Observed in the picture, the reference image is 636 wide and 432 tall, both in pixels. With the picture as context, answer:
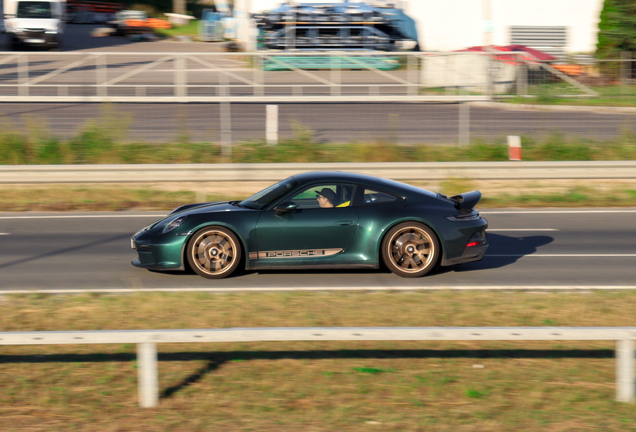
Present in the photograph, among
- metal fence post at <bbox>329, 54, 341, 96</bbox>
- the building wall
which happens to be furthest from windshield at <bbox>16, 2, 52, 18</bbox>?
metal fence post at <bbox>329, 54, 341, 96</bbox>

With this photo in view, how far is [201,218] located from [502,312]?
3567mm

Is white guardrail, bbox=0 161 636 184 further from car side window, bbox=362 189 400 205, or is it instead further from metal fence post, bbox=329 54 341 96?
metal fence post, bbox=329 54 341 96

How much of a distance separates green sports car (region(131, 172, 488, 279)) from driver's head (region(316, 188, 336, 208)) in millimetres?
12

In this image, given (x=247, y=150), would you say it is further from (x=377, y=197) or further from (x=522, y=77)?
(x=522, y=77)

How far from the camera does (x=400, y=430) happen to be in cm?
443

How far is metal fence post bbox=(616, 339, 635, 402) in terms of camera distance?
4715 millimetres

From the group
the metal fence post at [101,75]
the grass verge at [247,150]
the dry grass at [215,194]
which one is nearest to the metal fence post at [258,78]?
the metal fence post at [101,75]

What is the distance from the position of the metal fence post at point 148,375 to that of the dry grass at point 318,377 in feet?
0.23

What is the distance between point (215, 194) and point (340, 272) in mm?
6380

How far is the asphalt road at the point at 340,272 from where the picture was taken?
8375mm

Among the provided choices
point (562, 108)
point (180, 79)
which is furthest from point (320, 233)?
point (562, 108)

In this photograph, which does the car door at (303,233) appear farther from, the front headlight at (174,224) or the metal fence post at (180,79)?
the metal fence post at (180,79)

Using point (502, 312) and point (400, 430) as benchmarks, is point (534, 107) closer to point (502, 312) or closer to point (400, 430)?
point (502, 312)

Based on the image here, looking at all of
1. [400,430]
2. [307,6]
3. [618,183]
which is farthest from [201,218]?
[307,6]
